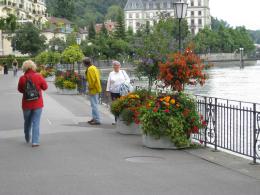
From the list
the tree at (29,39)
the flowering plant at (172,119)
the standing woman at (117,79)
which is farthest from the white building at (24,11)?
the flowering plant at (172,119)

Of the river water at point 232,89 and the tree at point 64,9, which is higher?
the tree at point 64,9

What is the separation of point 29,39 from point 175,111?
9098cm

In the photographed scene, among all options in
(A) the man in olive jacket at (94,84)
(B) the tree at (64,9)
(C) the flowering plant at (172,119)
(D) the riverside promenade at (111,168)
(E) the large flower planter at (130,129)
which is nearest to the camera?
(D) the riverside promenade at (111,168)

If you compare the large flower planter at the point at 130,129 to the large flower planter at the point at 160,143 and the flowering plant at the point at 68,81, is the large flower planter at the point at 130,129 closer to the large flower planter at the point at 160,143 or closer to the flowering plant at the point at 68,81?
the large flower planter at the point at 160,143

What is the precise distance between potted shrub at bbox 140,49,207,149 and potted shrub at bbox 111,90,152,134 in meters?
1.73

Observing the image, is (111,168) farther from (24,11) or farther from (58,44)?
(24,11)

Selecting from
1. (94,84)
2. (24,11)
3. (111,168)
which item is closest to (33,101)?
(111,168)

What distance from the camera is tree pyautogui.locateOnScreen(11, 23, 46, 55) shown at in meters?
98.3

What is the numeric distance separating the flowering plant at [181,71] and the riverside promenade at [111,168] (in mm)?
1489

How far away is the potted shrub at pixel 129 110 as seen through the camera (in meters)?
13.3

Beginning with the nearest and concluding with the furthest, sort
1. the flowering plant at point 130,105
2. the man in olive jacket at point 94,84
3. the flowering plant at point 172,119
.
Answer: the flowering plant at point 172,119 < the flowering plant at point 130,105 < the man in olive jacket at point 94,84

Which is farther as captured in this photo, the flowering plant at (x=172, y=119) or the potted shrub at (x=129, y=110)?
the potted shrub at (x=129, y=110)

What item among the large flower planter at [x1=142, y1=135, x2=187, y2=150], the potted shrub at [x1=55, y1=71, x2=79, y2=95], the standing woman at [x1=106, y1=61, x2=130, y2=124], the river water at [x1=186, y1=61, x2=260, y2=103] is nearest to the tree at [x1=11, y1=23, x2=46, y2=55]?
the river water at [x1=186, y1=61, x2=260, y2=103]

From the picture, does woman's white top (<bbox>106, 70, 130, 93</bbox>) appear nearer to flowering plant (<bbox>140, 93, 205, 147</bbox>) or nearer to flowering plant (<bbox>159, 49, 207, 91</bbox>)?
flowering plant (<bbox>159, 49, 207, 91</bbox>)
